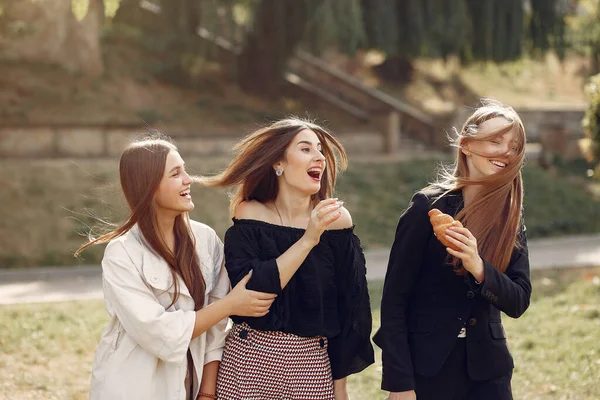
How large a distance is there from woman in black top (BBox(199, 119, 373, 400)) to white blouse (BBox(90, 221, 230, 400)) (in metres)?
0.21

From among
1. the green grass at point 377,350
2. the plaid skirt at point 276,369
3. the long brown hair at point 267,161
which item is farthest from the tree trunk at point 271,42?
the plaid skirt at point 276,369

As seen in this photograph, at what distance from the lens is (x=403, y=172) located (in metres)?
19.8

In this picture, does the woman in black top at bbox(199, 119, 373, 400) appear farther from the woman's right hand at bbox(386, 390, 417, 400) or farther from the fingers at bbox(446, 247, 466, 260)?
the fingers at bbox(446, 247, 466, 260)

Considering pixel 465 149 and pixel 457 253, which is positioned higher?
pixel 465 149

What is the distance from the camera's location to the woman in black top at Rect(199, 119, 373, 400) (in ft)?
13.2

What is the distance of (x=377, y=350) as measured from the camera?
8.34 m

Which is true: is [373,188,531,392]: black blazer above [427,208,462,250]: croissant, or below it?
below

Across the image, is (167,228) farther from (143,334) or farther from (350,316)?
(350,316)

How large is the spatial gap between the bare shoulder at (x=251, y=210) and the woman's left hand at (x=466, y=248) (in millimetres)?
948

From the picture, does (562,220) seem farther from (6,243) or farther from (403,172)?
(6,243)

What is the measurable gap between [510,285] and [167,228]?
1.56 metres

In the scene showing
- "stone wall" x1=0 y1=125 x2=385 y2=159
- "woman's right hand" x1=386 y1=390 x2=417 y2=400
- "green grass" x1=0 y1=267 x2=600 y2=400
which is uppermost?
"stone wall" x1=0 y1=125 x2=385 y2=159

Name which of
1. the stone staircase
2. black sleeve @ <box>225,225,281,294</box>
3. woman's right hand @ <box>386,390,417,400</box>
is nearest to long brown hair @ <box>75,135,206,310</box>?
black sleeve @ <box>225,225,281,294</box>

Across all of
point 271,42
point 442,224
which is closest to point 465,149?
point 442,224
